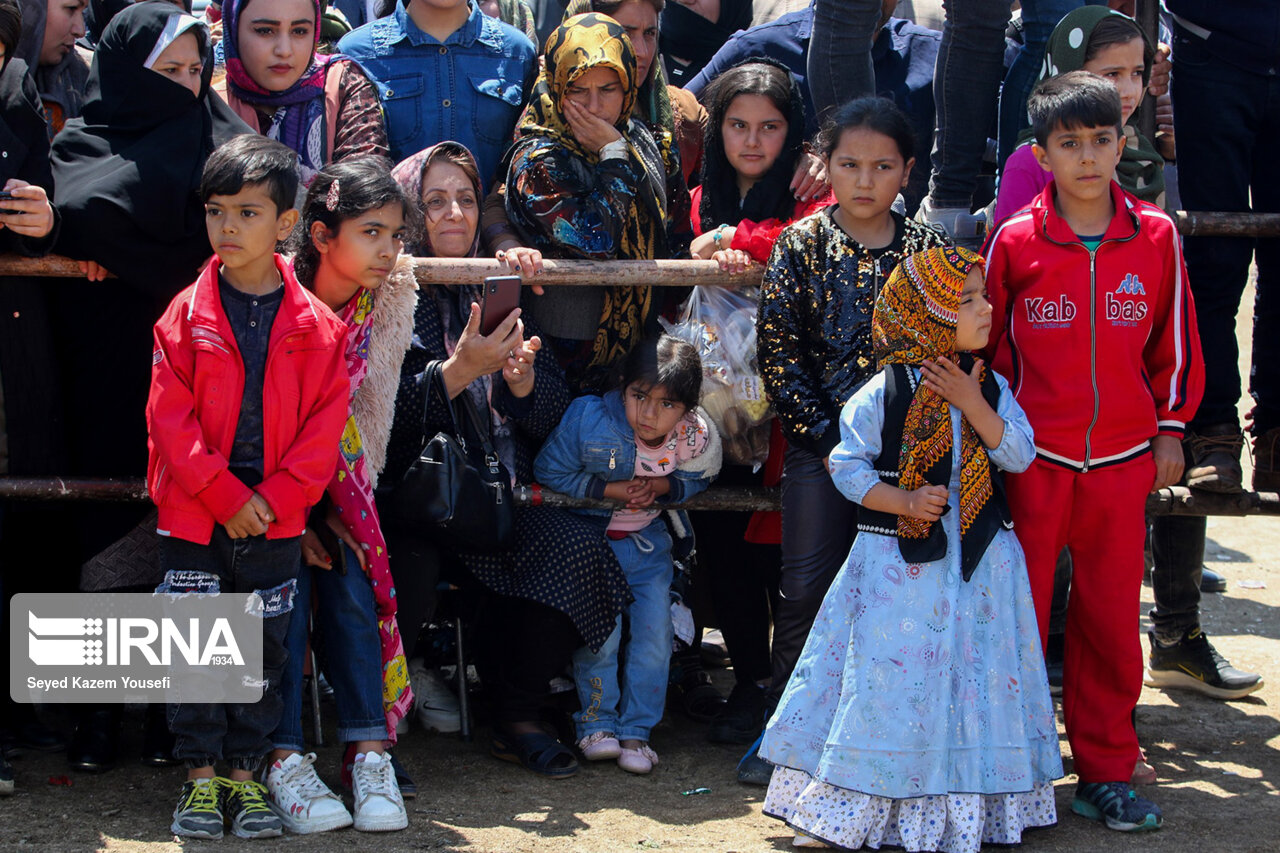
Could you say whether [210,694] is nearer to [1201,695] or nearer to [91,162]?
[91,162]

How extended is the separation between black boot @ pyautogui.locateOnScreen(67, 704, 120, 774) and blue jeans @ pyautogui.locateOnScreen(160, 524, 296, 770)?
1.88 ft

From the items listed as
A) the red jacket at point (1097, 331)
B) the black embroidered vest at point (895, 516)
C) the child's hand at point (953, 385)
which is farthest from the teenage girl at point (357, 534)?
the red jacket at point (1097, 331)

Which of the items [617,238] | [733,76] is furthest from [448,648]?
[733,76]

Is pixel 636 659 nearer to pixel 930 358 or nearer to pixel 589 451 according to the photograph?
pixel 589 451

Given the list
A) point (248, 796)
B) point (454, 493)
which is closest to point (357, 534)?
point (454, 493)

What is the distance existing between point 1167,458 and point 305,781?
2.66 meters

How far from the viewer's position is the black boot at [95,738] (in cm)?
414

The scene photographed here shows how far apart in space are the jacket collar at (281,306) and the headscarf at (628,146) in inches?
42.2

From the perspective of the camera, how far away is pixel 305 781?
3871 mm

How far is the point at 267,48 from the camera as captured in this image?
4.75 m

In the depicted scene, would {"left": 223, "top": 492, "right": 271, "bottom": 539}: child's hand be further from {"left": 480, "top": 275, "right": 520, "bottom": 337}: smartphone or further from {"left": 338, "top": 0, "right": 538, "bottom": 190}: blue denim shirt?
{"left": 338, "top": 0, "right": 538, "bottom": 190}: blue denim shirt

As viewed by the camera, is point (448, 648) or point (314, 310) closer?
point (314, 310)

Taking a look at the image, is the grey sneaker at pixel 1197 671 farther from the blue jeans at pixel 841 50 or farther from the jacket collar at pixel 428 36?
the jacket collar at pixel 428 36

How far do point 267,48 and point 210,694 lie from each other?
2268 mm
